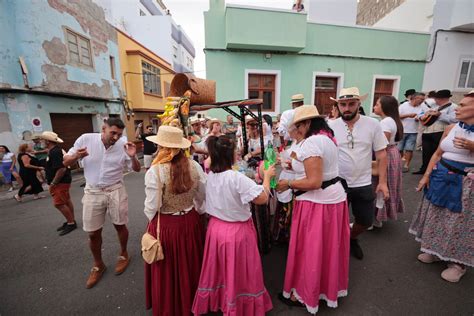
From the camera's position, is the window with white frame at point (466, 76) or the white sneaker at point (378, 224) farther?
the window with white frame at point (466, 76)

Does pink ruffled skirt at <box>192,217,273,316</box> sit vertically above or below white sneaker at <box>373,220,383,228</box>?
above

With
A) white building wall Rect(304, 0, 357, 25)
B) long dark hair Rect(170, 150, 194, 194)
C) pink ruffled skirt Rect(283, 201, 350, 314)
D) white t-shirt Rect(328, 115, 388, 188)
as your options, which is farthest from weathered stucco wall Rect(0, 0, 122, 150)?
white building wall Rect(304, 0, 357, 25)

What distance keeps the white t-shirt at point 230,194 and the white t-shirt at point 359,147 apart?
1.37m

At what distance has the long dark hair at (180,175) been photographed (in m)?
1.75

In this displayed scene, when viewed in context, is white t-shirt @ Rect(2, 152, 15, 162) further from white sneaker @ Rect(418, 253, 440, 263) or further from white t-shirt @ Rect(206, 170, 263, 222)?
white sneaker @ Rect(418, 253, 440, 263)

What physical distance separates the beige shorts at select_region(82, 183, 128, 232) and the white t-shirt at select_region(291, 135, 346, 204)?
217 centimetres

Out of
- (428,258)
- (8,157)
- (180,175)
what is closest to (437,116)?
(428,258)

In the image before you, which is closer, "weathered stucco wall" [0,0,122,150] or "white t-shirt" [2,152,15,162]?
"white t-shirt" [2,152,15,162]

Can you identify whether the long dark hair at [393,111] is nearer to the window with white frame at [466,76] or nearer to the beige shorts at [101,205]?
the beige shorts at [101,205]

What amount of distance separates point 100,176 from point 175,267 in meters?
1.50

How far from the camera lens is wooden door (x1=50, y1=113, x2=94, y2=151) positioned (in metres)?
8.73

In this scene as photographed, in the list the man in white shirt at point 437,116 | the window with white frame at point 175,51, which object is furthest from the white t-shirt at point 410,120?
the window with white frame at point 175,51

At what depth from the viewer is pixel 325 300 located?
2.16 m

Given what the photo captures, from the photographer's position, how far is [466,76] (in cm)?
935
